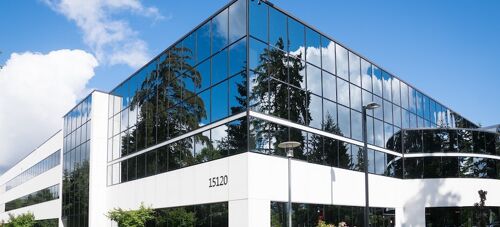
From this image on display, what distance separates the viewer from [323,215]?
29781mm

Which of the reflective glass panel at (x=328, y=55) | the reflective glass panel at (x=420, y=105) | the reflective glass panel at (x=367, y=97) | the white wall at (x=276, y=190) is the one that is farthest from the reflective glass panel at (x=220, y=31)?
the reflective glass panel at (x=420, y=105)

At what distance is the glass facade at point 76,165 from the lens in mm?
44094

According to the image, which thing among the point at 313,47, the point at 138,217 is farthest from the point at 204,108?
the point at 138,217

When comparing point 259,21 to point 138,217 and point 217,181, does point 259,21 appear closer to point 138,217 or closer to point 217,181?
point 217,181

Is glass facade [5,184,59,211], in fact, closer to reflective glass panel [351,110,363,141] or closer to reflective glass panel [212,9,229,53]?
reflective glass panel [212,9,229,53]

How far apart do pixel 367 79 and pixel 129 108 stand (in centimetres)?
1787

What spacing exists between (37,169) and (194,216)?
137 feet

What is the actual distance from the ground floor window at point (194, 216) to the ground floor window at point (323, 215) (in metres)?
2.68

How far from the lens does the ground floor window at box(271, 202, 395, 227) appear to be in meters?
26.2

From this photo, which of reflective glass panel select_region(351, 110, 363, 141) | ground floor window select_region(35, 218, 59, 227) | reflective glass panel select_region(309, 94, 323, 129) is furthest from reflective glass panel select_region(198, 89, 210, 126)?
ground floor window select_region(35, 218, 59, 227)

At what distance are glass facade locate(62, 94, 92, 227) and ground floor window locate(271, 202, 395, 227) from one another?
71.5ft

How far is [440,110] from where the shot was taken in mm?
48719

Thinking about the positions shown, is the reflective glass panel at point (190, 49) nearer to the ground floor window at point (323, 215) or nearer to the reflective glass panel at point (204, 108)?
the reflective glass panel at point (204, 108)

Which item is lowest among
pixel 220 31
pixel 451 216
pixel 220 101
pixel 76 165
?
pixel 451 216
